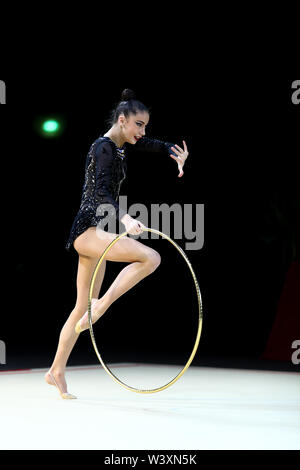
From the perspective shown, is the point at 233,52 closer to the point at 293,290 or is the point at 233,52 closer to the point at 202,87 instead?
the point at 202,87

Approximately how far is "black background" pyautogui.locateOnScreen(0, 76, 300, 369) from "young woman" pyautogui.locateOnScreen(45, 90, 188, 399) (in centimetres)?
244

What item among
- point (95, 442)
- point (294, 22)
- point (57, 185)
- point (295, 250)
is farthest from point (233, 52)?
point (95, 442)

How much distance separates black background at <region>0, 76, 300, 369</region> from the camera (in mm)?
6742

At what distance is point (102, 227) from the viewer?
3.32m

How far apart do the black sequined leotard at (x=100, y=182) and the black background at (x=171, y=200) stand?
2.69 m

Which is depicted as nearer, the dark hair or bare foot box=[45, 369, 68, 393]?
the dark hair

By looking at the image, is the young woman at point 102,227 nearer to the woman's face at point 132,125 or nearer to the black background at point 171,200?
the woman's face at point 132,125

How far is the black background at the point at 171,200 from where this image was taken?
6.74m
